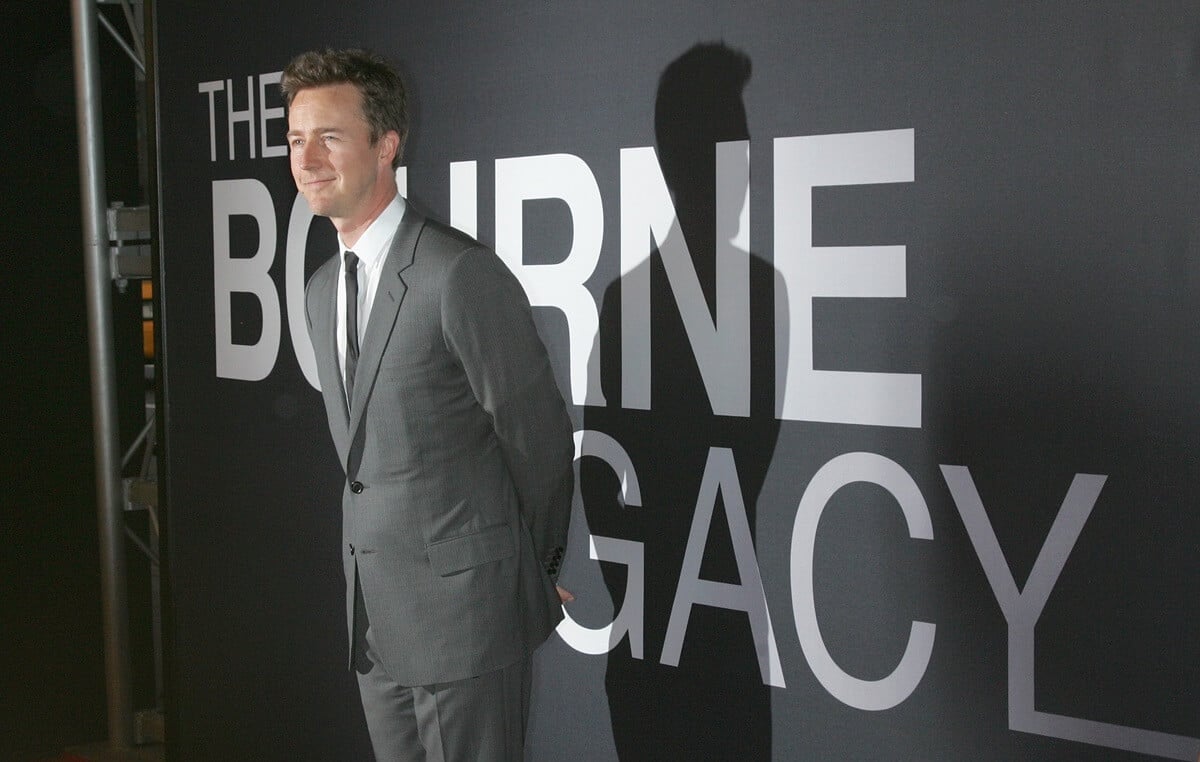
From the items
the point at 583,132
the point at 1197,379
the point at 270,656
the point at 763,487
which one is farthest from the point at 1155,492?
the point at 270,656

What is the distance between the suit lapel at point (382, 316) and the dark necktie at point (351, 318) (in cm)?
5

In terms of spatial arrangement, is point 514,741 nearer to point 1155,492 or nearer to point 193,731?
point 1155,492

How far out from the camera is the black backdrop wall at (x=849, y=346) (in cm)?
184

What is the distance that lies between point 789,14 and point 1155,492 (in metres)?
1.04

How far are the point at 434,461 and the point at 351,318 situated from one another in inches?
11.7

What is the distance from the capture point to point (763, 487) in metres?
2.21

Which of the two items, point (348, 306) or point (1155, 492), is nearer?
point (1155, 492)

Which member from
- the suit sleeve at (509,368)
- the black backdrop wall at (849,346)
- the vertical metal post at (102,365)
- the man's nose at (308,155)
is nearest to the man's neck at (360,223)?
the man's nose at (308,155)

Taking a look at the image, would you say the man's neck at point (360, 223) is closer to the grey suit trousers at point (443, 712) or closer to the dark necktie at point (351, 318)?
the dark necktie at point (351, 318)

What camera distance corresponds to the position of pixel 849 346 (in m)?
2.09

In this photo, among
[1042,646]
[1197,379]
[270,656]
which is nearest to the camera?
[1197,379]

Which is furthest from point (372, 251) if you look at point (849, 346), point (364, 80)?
point (849, 346)

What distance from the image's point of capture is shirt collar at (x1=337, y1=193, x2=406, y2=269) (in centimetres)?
197

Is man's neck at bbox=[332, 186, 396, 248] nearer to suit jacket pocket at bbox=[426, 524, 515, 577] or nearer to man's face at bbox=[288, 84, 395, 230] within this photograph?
man's face at bbox=[288, 84, 395, 230]
